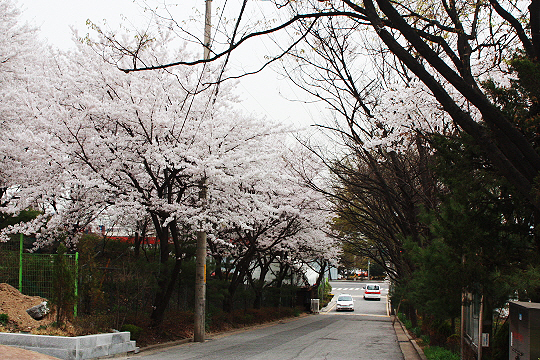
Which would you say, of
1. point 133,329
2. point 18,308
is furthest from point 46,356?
point 133,329

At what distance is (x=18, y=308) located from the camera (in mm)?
13336

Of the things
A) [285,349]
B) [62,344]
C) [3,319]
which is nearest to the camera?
[62,344]

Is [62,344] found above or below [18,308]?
below

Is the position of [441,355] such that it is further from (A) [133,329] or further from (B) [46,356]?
(B) [46,356]

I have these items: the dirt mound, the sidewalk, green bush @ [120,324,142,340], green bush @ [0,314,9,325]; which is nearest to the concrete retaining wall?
the sidewalk

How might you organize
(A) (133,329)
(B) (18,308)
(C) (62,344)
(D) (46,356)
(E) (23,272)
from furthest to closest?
(E) (23,272) → (A) (133,329) → (B) (18,308) → (C) (62,344) → (D) (46,356)

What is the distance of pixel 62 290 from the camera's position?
1243 centimetres

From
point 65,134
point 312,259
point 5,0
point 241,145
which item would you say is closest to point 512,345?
point 241,145

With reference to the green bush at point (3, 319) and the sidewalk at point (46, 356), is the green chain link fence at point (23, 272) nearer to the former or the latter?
the green bush at point (3, 319)

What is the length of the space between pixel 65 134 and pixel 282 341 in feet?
32.9

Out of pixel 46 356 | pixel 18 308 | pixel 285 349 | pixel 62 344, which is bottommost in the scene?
pixel 285 349

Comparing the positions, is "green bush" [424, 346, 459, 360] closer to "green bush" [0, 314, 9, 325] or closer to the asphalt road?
the asphalt road

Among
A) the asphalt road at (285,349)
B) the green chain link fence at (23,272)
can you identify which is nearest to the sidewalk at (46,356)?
the asphalt road at (285,349)

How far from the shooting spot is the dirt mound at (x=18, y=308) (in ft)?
41.2
